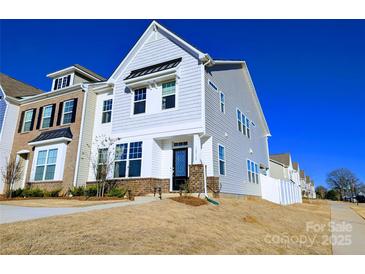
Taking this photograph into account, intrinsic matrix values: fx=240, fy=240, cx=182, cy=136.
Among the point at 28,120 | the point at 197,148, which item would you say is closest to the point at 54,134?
the point at 28,120

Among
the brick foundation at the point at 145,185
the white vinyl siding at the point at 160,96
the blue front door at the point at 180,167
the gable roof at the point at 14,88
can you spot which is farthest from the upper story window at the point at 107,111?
the gable roof at the point at 14,88

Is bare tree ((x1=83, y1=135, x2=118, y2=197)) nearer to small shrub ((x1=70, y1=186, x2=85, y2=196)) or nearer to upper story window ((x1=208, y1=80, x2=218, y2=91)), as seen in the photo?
small shrub ((x1=70, y1=186, x2=85, y2=196))

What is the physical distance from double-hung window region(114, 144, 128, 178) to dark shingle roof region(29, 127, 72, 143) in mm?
3833

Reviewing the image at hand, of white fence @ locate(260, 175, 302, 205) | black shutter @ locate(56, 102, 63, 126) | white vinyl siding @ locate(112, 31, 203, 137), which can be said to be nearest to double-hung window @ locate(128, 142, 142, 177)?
white vinyl siding @ locate(112, 31, 203, 137)

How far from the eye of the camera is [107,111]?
16.0 m

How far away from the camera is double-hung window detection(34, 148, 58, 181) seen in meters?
15.7

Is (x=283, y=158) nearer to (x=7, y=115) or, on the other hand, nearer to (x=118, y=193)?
(x=118, y=193)

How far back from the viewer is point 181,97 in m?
12.7

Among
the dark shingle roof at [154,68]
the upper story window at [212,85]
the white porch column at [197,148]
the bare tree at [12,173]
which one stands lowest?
the bare tree at [12,173]

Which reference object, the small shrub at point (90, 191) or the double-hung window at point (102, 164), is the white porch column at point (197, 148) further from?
the small shrub at point (90, 191)

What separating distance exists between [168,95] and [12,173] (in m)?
11.9

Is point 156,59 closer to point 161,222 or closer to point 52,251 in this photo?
point 161,222

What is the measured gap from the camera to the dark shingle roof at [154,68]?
1323 cm

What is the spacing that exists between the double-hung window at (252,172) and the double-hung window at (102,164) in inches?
387
